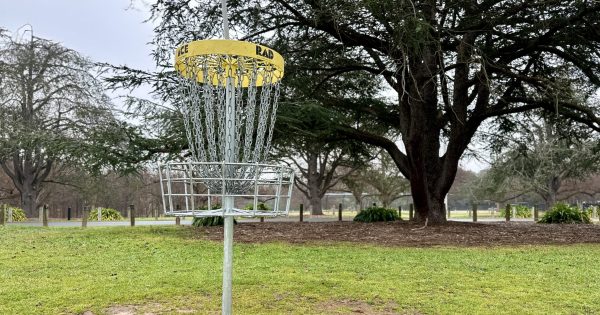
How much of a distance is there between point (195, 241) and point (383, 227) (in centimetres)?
560

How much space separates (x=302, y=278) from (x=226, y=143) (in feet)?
12.2

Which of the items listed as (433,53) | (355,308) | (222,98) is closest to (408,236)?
(433,53)

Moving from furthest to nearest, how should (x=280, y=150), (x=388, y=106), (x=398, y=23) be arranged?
(x=388, y=106) → (x=280, y=150) → (x=398, y=23)

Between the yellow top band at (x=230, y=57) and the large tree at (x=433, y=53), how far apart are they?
6.60 meters

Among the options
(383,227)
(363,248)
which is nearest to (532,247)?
(363,248)

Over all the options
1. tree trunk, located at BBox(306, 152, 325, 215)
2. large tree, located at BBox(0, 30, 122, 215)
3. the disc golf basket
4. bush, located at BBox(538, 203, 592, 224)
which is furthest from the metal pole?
tree trunk, located at BBox(306, 152, 325, 215)

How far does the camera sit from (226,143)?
3379 millimetres

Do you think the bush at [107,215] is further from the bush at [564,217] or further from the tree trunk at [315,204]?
the bush at [564,217]

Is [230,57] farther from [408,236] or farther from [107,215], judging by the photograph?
[107,215]

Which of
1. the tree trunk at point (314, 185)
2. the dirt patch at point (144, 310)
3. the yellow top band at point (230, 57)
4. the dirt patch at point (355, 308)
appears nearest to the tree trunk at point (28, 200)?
the tree trunk at point (314, 185)

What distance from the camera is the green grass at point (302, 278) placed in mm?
5359

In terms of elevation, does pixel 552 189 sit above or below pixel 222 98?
below

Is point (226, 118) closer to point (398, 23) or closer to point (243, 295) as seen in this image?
point (243, 295)

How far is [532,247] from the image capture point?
10.3 meters
